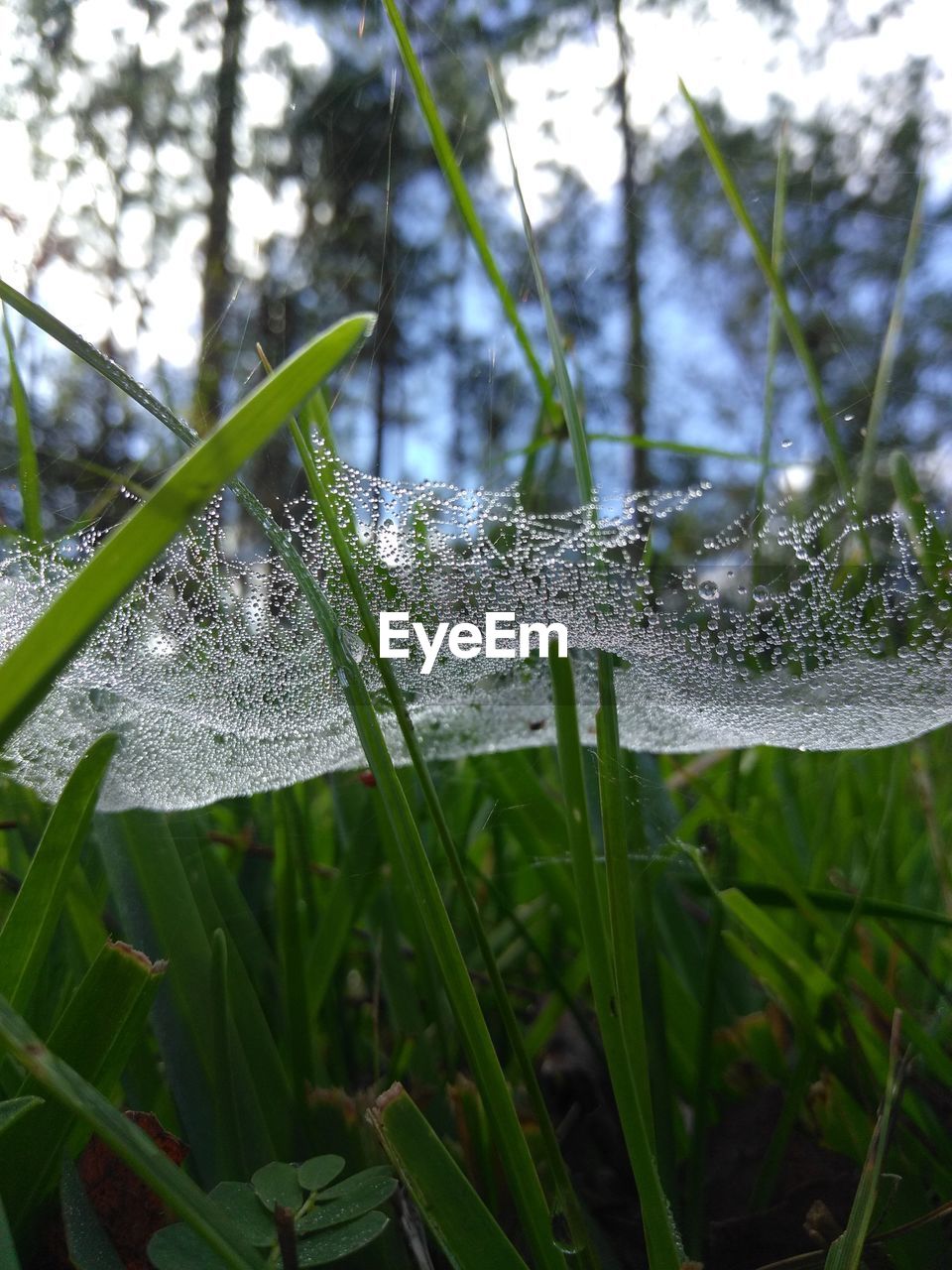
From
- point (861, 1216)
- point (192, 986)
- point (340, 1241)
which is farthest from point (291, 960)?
point (861, 1216)

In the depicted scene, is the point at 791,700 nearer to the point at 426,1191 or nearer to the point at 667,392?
the point at 667,392

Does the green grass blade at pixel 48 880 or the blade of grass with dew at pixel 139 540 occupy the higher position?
the blade of grass with dew at pixel 139 540

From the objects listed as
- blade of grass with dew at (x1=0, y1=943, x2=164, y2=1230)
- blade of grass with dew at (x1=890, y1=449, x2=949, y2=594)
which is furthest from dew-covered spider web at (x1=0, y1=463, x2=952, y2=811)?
blade of grass with dew at (x1=0, y1=943, x2=164, y2=1230)

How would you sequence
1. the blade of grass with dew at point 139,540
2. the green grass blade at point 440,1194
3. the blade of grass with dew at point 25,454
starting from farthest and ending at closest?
the blade of grass with dew at point 25,454 → the green grass blade at point 440,1194 → the blade of grass with dew at point 139,540

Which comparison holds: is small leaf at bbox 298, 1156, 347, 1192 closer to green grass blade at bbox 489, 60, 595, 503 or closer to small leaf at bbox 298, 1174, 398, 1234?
small leaf at bbox 298, 1174, 398, 1234

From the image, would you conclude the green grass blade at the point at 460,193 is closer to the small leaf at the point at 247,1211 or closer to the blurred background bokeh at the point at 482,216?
the blurred background bokeh at the point at 482,216

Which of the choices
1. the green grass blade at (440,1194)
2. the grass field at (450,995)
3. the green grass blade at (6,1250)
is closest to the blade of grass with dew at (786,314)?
the grass field at (450,995)

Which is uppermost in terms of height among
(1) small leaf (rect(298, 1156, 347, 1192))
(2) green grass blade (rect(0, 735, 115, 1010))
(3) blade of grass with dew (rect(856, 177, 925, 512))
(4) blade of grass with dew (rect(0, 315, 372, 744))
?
(3) blade of grass with dew (rect(856, 177, 925, 512))

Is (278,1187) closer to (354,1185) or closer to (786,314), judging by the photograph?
(354,1185)
